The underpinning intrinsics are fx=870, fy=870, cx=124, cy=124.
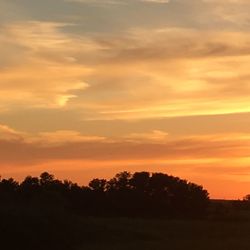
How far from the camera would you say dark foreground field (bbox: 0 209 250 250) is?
42.2 m

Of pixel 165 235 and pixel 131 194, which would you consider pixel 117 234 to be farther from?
pixel 131 194

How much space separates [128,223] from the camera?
2990 inches

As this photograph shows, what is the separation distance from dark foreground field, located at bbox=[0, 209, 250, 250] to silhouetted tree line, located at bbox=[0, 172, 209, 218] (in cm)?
984

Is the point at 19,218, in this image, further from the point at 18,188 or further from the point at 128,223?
the point at 18,188

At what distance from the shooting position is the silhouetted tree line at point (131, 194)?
90062 mm

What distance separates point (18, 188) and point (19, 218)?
44.5m

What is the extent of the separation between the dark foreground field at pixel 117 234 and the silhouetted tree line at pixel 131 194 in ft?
32.3

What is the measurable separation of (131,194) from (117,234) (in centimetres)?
2891

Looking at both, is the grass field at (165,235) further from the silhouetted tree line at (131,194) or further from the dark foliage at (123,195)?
the silhouetted tree line at (131,194)

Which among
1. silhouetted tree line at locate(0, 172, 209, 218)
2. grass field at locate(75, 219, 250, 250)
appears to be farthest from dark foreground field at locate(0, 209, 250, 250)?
silhouetted tree line at locate(0, 172, 209, 218)

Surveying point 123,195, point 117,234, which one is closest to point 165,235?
point 117,234

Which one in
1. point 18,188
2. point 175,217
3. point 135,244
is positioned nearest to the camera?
point 135,244

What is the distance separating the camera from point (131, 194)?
313ft

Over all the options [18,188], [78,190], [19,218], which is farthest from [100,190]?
[19,218]
